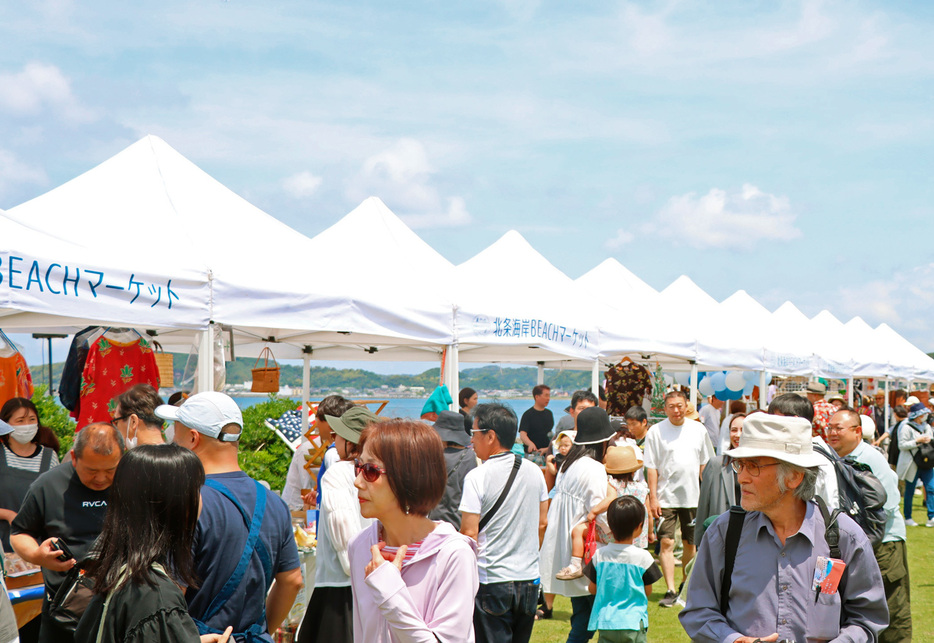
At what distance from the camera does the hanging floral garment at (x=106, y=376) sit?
618 centimetres

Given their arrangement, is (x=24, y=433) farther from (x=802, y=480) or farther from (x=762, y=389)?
(x=762, y=389)

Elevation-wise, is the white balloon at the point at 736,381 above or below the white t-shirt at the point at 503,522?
above

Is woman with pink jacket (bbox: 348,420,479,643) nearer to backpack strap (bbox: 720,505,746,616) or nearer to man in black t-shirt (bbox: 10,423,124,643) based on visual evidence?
backpack strap (bbox: 720,505,746,616)

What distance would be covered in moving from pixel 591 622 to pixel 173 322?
127 inches

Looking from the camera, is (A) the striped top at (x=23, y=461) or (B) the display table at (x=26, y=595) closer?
(B) the display table at (x=26, y=595)

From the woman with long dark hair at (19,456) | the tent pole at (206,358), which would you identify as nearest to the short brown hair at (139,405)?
the woman with long dark hair at (19,456)

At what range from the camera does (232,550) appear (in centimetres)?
279

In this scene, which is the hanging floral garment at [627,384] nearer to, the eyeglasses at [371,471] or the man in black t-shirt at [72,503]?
the man in black t-shirt at [72,503]

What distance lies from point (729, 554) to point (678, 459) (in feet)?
17.8

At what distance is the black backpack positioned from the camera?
4.45 metres

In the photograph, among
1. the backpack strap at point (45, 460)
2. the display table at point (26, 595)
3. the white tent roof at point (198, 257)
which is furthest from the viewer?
the white tent roof at point (198, 257)

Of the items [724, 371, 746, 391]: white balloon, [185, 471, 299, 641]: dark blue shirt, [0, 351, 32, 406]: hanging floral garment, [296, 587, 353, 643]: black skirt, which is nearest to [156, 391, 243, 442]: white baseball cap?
[185, 471, 299, 641]: dark blue shirt

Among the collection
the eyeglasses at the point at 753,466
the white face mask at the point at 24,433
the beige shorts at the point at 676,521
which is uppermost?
the eyeglasses at the point at 753,466

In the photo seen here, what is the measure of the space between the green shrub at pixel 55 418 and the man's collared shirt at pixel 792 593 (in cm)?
670
